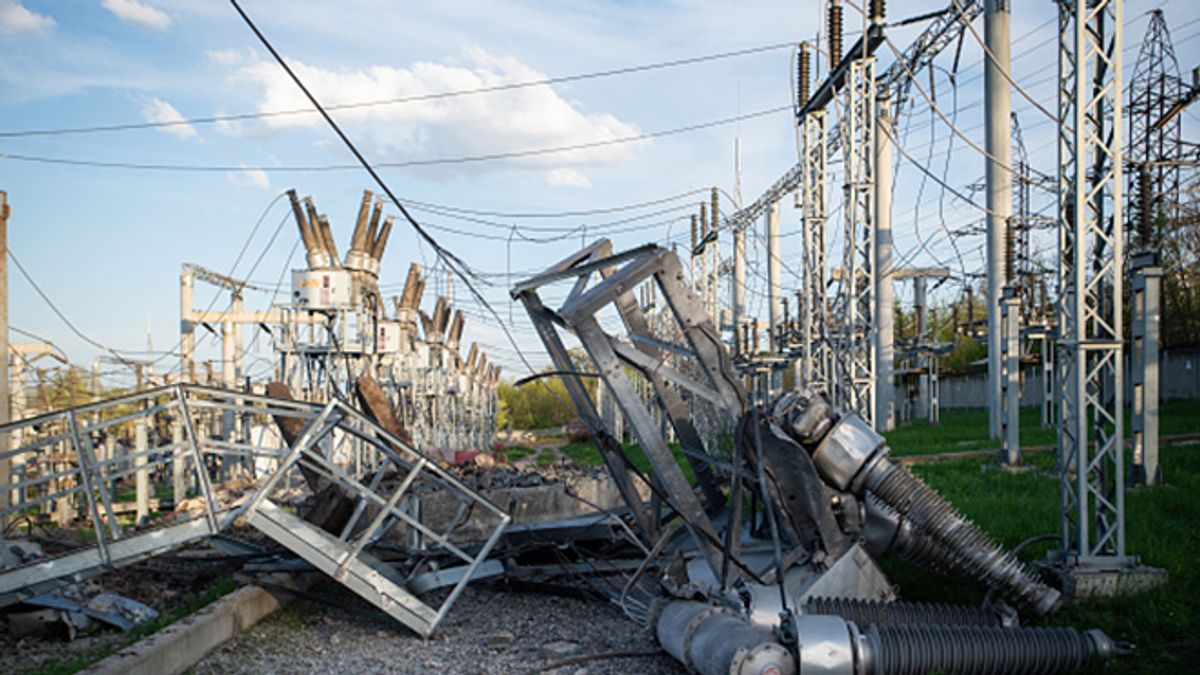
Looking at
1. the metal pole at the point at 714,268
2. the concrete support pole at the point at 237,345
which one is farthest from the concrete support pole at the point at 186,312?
the metal pole at the point at 714,268

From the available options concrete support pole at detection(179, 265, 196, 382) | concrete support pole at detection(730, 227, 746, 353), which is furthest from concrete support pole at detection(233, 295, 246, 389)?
concrete support pole at detection(730, 227, 746, 353)

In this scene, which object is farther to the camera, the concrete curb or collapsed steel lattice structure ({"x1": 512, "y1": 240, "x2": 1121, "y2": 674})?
collapsed steel lattice structure ({"x1": 512, "y1": 240, "x2": 1121, "y2": 674})

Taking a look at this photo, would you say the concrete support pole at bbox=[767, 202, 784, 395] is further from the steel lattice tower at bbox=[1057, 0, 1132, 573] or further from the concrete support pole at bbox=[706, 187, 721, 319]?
the steel lattice tower at bbox=[1057, 0, 1132, 573]

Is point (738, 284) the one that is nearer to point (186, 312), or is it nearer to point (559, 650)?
point (186, 312)

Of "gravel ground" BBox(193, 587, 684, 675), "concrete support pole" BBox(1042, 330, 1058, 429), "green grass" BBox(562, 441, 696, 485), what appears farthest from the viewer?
"concrete support pole" BBox(1042, 330, 1058, 429)

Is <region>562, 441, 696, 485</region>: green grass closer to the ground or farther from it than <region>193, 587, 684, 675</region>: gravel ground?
closer to the ground

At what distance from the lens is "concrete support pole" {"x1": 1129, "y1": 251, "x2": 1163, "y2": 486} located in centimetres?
1191

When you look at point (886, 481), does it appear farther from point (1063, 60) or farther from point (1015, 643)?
point (1063, 60)

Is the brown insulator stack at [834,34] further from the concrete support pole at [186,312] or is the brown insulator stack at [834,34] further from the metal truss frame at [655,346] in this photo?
the concrete support pole at [186,312]

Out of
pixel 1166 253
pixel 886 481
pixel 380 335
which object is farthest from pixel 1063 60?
pixel 1166 253

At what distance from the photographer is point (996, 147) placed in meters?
28.2

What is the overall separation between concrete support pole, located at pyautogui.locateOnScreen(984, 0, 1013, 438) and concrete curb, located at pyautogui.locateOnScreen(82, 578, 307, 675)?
71.4 feet

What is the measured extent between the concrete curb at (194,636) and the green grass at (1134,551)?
595cm

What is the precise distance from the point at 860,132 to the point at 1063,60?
358 inches
